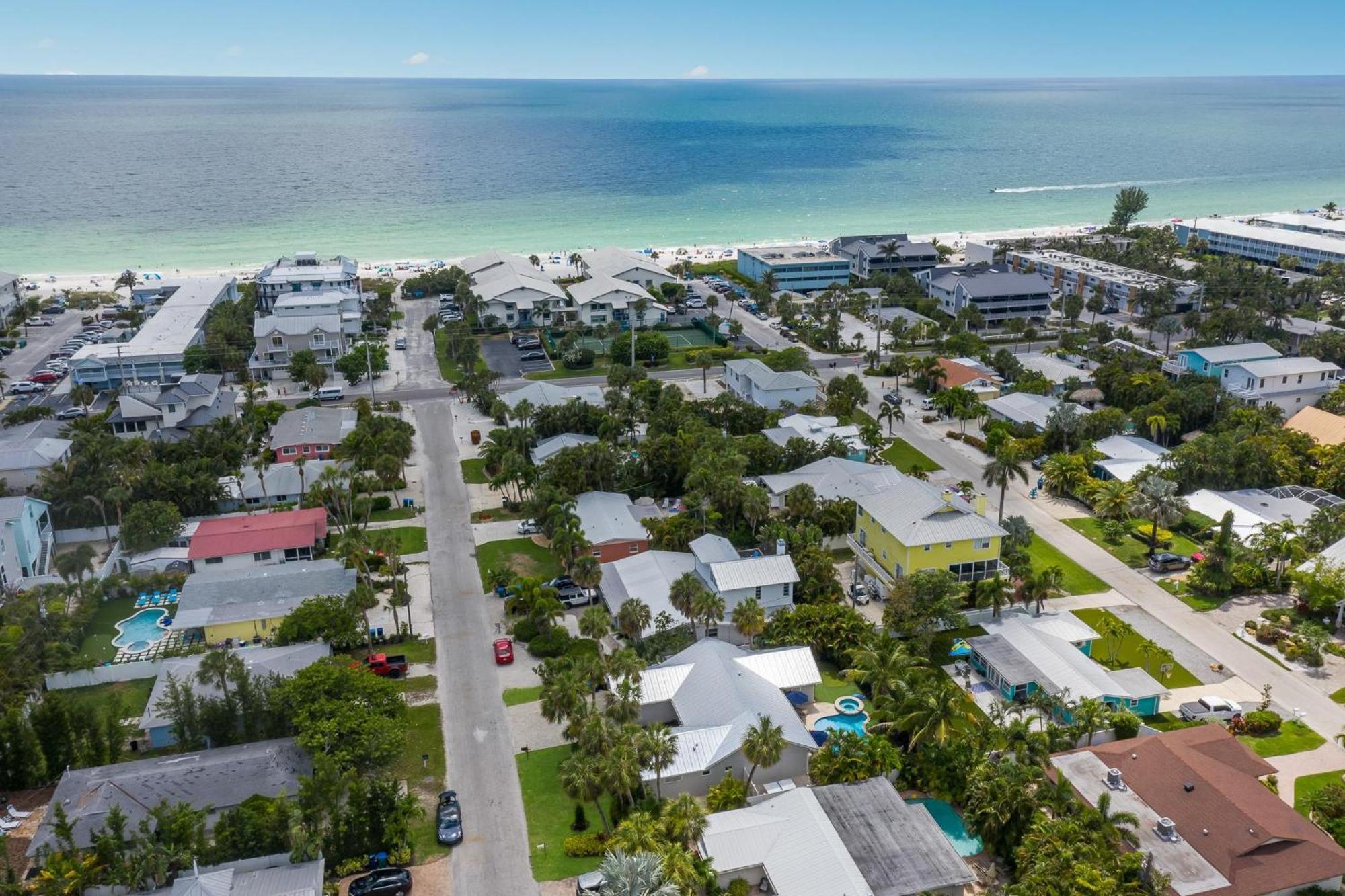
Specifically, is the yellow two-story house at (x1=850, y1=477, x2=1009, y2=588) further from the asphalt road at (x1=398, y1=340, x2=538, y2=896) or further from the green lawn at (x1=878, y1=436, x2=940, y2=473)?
the asphalt road at (x1=398, y1=340, x2=538, y2=896)

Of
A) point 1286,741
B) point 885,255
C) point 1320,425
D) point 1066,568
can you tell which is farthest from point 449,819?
point 885,255

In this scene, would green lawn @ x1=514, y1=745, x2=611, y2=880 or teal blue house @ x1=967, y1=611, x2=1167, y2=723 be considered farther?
teal blue house @ x1=967, y1=611, x2=1167, y2=723

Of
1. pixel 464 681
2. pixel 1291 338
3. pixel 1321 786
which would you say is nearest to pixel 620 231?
pixel 1291 338

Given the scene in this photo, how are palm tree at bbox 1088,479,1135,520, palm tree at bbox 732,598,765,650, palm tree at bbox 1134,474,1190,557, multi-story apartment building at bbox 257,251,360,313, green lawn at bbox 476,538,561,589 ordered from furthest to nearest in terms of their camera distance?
multi-story apartment building at bbox 257,251,360,313
palm tree at bbox 1088,479,1135,520
palm tree at bbox 1134,474,1190,557
green lawn at bbox 476,538,561,589
palm tree at bbox 732,598,765,650

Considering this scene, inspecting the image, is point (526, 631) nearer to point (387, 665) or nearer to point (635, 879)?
point (387, 665)

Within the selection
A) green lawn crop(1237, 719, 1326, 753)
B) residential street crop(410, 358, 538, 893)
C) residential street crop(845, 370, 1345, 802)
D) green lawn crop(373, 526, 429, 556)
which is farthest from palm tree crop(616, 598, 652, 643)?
residential street crop(845, 370, 1345, 802)
